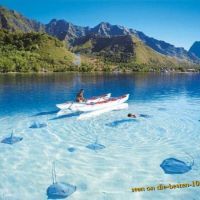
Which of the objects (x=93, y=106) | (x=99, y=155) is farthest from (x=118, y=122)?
(x=99, y=155)

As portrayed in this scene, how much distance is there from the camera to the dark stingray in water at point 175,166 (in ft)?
61.1

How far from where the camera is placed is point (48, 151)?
2275 cm

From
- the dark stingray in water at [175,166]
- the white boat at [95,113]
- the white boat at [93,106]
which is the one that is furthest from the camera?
the white boat at [93,106]

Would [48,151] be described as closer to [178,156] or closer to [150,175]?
[150,175]

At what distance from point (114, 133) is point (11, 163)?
1144 centimetres

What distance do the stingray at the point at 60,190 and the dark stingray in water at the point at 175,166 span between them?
22.3 feet

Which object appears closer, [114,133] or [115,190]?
[115,190]

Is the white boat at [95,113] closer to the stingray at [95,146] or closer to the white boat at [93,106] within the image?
the white boat at [93,106]

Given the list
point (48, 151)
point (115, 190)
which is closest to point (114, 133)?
point (48, 151)

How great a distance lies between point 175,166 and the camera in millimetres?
19281

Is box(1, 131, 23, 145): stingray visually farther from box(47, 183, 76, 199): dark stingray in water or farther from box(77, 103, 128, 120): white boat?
box(77, 103, 128, 120): white boat

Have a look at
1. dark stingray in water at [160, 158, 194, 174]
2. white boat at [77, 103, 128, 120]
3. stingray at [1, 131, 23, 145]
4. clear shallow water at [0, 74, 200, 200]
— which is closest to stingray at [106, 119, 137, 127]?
clear shallow water at [0, 74, 200, 200]

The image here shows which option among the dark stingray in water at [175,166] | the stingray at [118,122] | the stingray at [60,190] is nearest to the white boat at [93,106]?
the stingray at [118,122]

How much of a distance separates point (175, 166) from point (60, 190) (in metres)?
8.48
